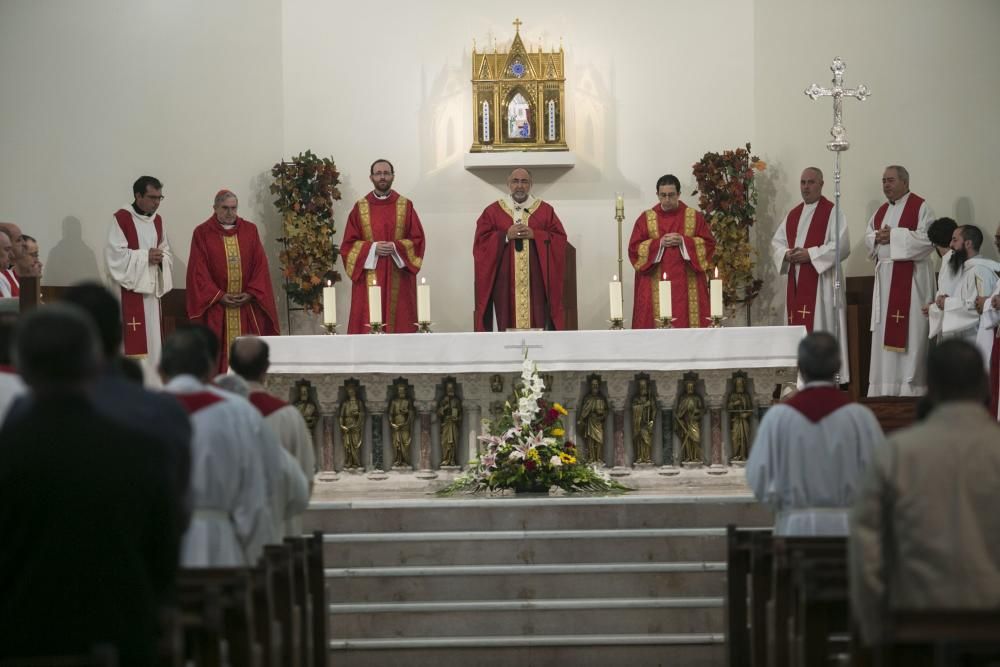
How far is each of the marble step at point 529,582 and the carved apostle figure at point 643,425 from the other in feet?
6.10

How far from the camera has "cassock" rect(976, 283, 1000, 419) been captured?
9727 millimetres

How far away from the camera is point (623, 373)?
30.5 ft

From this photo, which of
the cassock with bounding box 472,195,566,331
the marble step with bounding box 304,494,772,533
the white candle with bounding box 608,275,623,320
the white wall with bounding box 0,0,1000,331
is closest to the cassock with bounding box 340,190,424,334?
the cassock with bounding box 472,195,566,331

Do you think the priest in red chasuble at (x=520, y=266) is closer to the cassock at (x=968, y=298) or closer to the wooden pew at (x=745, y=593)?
the cassock at (x=968, y=298)

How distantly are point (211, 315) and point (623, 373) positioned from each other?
12.3 ft

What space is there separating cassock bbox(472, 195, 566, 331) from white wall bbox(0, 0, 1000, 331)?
1582 mm

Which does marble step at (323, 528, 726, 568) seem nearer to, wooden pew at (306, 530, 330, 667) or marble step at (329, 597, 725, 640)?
marble step at (329, 597, 725, 640)

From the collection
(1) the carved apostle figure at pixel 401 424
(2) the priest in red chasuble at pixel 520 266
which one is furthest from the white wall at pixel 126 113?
(1) the carved apostle figure at pixel 401 424

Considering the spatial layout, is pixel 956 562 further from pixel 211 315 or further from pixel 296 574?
pixel 211 315

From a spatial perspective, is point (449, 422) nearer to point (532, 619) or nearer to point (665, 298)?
point (665, 298)

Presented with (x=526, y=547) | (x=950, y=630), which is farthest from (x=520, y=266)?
(x=950, y=630)

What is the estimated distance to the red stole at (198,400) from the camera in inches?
183

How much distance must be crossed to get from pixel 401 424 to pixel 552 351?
45.9 inches

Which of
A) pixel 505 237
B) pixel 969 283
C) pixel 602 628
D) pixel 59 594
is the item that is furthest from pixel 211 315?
pixel 59 594
